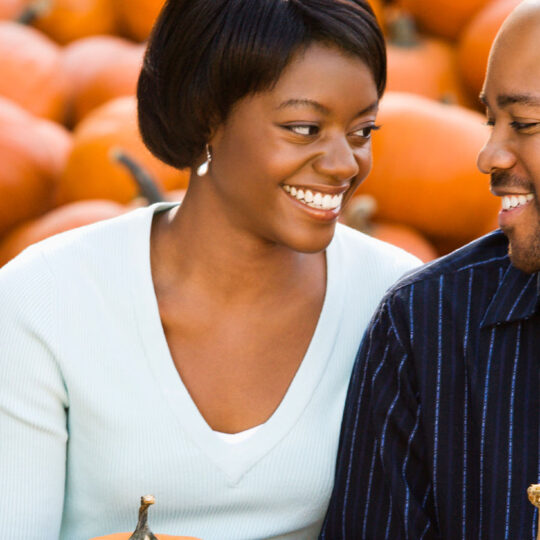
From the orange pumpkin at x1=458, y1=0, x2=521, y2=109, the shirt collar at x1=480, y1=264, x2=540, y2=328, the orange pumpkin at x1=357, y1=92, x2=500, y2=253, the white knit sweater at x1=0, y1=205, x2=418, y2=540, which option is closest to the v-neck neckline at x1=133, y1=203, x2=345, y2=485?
the white knit sweater at x1=0, y1=205, x2=418, y2=540

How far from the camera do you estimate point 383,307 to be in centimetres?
191

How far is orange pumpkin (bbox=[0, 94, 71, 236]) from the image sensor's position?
3.28 metres

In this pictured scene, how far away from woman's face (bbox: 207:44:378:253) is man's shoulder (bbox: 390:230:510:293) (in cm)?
20

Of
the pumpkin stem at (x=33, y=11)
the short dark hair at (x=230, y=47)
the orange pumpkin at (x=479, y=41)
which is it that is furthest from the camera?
the pumpkin stem at (x=33, y=11)

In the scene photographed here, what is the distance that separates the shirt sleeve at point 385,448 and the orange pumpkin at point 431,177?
130 centimetres

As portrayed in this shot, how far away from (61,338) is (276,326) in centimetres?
42

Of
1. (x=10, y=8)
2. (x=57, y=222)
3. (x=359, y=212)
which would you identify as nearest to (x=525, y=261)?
(x=359, y=212)

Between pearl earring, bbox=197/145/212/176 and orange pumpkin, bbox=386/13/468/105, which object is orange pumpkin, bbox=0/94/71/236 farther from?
pearl earring, bbox=197/145/212/176

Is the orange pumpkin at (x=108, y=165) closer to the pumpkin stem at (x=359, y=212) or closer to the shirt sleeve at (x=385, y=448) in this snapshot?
the pumpkin stem at (x=359, y=212)

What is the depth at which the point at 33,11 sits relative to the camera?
395 centimetres

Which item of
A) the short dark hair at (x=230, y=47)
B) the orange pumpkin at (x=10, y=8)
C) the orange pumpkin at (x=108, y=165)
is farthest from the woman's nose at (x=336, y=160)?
the orange pumpkin at (x=10, y=8)

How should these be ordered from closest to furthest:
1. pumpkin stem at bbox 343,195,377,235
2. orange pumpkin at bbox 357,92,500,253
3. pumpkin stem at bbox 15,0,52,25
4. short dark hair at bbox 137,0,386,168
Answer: short dark hair at bbox 137,0,386,168
pumpkin stem at bbox 343,195,377,235
orange pumpkin at bbox 357,92,500,253
pumpkin stem at bbox 15,0,52,25

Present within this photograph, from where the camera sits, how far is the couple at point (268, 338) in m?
1.77

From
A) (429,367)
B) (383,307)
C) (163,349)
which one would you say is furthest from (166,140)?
(429,367)
